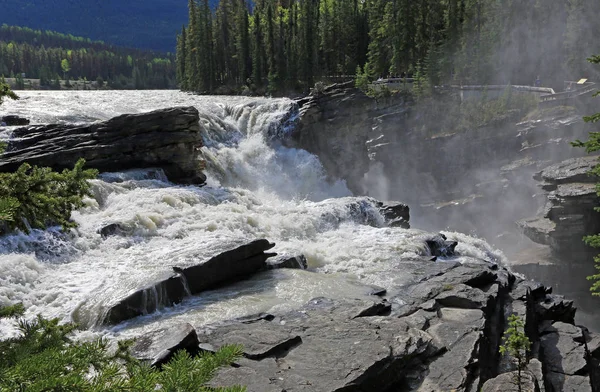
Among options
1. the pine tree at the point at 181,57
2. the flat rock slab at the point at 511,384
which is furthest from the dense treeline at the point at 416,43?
the flat rock slab at the point at 511,384

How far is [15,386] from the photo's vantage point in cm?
293

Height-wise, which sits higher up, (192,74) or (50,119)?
(192,74)

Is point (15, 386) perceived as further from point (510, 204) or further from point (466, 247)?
point (510, 204)

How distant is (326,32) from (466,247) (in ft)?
155

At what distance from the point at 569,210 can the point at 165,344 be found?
1075 inches

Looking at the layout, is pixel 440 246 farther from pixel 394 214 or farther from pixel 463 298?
pixel 463 298

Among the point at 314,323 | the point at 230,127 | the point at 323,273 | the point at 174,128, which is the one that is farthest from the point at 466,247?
the point at 230,127

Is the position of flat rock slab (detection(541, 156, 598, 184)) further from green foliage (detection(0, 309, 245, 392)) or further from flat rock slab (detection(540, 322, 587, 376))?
green foliage (detection(0, 309, 245, 392))

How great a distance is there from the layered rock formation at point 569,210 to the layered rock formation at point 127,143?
68.9 ft

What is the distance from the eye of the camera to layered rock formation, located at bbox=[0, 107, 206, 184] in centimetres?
2289

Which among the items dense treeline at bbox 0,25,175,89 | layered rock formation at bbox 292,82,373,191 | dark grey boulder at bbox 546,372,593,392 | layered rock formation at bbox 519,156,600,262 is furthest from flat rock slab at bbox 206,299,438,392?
dense treeline at bbox 0,25,175,89

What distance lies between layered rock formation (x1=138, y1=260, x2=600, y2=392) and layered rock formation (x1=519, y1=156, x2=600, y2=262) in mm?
15552

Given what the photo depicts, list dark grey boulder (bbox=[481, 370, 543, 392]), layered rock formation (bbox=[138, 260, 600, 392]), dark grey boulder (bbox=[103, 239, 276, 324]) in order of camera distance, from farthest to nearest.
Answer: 1. dark grey boulder (bbox=[103, 239, 276, 324])
2. layered rock formation (bbox=[138, 260, 600, 392])
3. dark grey boulder (bbox=[481, 370, 543, 392])

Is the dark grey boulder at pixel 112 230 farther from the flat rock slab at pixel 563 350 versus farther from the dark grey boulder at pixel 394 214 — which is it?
the flat rock slab at pixel 563 350
